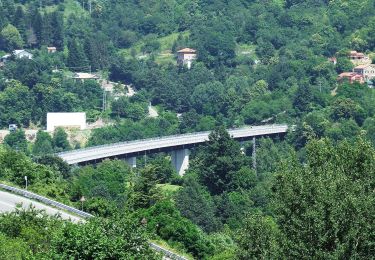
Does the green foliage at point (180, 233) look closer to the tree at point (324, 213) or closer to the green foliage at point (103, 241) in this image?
the tree at point (324, 213)

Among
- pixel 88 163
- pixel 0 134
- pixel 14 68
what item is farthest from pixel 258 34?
pixel 88 163

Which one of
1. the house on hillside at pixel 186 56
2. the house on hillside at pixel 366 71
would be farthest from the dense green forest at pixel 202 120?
the house on hillside at pixel 366 71

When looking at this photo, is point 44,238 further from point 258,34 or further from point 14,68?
point 258,34

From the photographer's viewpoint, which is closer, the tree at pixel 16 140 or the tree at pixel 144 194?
the tree at pixel 144 194

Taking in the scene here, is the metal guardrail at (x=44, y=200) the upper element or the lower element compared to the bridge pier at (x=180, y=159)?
upper

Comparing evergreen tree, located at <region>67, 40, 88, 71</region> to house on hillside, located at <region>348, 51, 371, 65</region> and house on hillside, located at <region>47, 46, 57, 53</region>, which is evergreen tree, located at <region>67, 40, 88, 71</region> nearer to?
house on hillside, located at <region>47, 46, 57, 53</region>

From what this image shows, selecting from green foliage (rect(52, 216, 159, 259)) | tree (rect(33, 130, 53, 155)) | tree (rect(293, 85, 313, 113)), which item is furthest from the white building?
green foliage (rect(52, 216, 159, 259))
